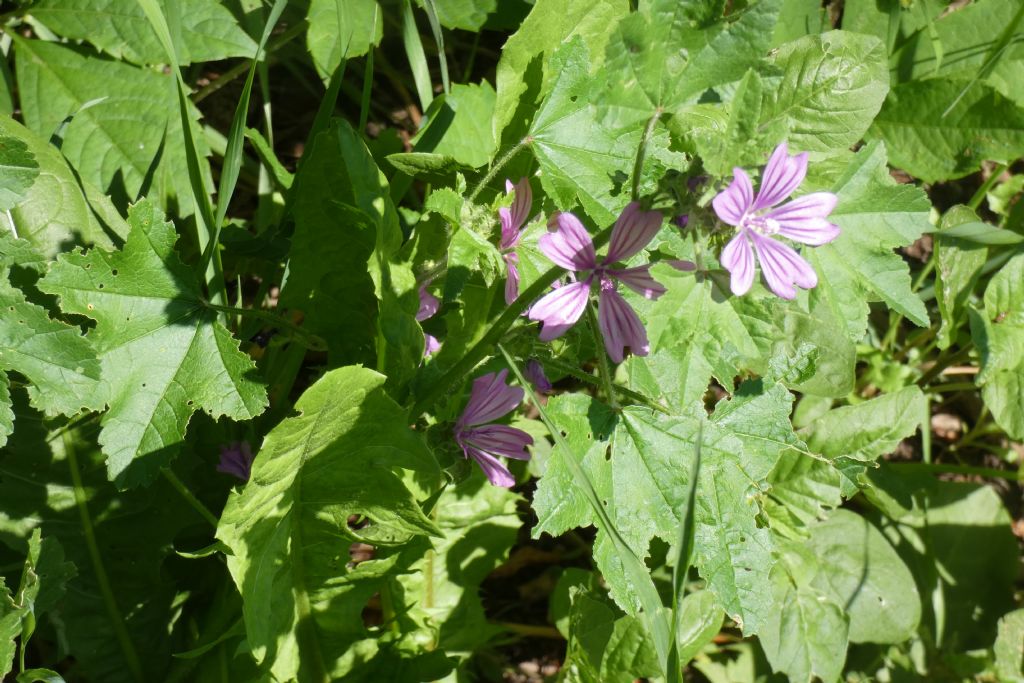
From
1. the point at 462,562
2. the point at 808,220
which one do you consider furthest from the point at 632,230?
the point at 462,562

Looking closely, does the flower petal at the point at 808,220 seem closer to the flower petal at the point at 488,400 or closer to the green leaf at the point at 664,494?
the green leaf at the point at 664,494

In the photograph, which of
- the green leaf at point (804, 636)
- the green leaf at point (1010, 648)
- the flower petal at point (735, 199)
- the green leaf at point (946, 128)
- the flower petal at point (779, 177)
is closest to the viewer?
the flower petal at point (735, 199)

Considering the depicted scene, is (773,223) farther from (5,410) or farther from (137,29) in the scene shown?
(137,29)

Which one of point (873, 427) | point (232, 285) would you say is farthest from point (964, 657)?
point (232, 285)

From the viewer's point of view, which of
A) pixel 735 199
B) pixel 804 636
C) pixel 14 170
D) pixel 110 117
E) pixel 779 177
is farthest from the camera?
pixel 804 636

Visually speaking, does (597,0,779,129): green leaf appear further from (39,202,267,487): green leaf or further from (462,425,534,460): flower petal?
(39,202,267,487): green leaf

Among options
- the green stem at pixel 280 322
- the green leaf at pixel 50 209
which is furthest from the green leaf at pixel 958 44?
the green leaf at pixel 50 209

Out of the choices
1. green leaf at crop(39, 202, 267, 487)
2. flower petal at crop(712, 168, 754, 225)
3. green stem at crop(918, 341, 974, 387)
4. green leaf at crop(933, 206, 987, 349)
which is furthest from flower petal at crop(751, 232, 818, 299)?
green stem at crop(918, 341, 974, 387)
